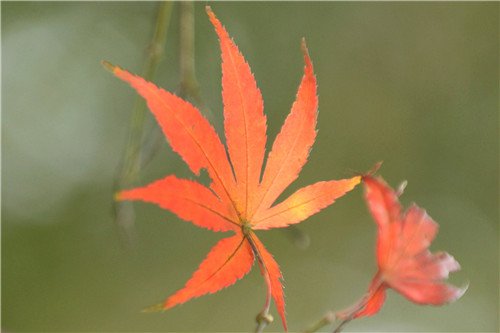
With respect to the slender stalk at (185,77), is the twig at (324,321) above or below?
below

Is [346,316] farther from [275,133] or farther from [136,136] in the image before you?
[275,133]

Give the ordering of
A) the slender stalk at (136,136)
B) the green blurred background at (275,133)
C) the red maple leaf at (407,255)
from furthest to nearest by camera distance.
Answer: the green blurred background at (275,133) < the slender stalk at (136,136) < the red maple leaf at (407,255)

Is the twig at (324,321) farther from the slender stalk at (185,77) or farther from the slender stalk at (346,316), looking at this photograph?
the slender stalk at (185,77)

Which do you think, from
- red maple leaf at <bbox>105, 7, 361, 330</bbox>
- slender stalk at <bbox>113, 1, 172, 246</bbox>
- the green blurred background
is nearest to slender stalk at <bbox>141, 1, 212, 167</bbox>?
slender stalk at <bbox>113, 1, 172, 246</bbox>

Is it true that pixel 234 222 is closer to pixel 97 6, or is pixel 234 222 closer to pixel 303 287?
pixel 303 287

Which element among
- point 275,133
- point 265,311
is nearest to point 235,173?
point 265,311

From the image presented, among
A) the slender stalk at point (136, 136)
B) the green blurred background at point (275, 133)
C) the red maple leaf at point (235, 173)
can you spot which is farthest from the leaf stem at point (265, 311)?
the green blurred background at point (275, 133)

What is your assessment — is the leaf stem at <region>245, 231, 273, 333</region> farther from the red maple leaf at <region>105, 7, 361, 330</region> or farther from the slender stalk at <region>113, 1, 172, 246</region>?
the slender stalk at <region>113, 1, 172, 246</region>

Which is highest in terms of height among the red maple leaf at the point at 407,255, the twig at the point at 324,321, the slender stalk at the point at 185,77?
the slender stalk at the point at 185,77
